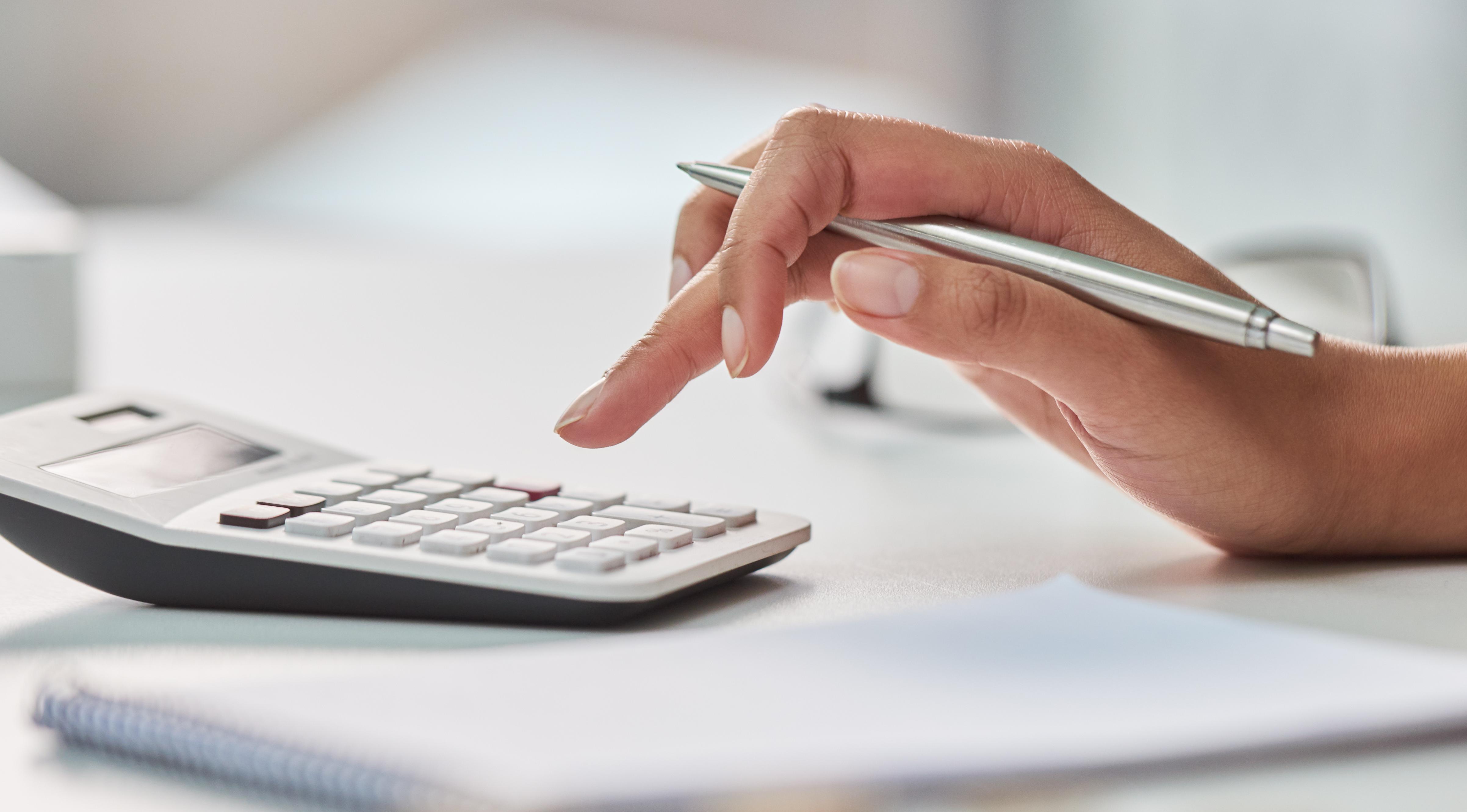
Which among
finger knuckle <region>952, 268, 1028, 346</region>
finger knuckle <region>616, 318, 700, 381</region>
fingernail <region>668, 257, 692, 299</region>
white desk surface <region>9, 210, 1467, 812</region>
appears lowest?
white desk surface <region>9, 210, 1467, 812</region>

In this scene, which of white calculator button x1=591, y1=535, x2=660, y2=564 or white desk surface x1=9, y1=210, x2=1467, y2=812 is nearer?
white desk surface x1=9, y1=210, x2=1467, y2=812

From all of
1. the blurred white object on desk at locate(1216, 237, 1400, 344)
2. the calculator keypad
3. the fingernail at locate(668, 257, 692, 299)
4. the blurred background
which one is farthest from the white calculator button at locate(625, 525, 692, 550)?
the blurred background

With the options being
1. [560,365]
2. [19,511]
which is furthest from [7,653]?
[560,365]

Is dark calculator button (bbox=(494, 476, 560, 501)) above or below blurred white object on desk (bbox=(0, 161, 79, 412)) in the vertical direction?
below

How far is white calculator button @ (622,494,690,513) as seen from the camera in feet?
1.31

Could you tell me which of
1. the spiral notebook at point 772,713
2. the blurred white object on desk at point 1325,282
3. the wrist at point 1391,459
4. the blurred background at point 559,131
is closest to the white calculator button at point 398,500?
the spiral notebook at point 772,713

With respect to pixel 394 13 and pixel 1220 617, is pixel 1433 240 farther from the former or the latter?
pixel 394 13

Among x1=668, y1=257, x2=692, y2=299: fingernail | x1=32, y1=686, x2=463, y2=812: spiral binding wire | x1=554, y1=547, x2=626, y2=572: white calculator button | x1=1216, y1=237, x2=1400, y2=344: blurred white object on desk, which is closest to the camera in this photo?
x1=32, y1=686, x2=463, y2=812: spiral binding wire

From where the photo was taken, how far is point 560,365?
1050mm

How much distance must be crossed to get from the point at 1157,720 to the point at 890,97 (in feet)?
11.8

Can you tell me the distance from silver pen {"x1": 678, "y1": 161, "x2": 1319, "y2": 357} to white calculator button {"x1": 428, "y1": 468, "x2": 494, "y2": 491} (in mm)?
157

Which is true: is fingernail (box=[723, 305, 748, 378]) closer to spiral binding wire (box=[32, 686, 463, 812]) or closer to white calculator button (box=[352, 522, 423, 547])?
white calculator button (box=[352, 522, 423, 547])

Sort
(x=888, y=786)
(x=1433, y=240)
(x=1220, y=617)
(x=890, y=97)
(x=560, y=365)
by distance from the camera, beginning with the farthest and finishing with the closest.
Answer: (x=890, y=97) < (x=1433, y=240) < (x=560, y=365) < (x=1220, y=617) < (x=888, y=786)

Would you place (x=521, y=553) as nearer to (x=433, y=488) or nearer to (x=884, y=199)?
(x=433, y=488)
